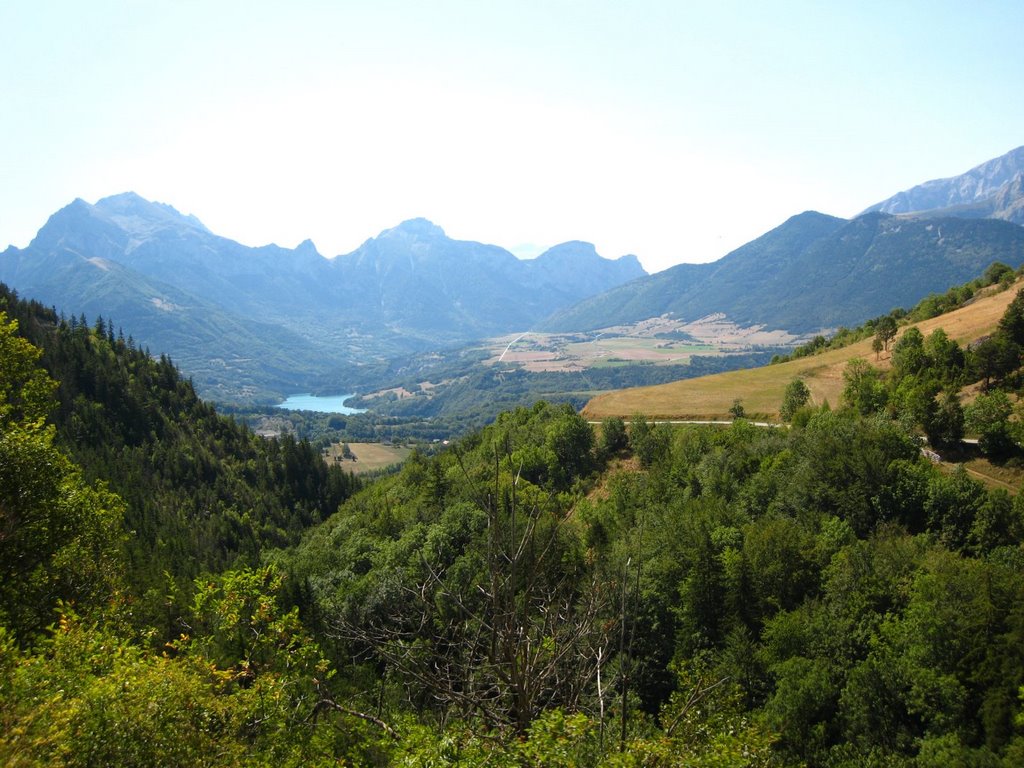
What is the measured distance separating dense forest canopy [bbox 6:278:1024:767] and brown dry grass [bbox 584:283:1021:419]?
645 cm

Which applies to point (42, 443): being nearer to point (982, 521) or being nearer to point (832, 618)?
point (832, 618)

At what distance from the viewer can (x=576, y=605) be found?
1520cm

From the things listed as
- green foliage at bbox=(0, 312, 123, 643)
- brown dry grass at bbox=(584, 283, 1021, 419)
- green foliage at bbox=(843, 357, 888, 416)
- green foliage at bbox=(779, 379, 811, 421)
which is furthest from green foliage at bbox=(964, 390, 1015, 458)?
green foliage at bbox=(0, 312, 123, 643)

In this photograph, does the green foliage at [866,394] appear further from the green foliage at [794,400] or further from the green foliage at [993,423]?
the green foliage at [993,423]

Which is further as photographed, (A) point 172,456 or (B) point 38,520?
(A) point 172,456

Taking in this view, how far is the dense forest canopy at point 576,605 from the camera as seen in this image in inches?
449

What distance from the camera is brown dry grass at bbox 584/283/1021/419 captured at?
265 ft

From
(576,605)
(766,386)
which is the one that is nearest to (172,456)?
(766,386)

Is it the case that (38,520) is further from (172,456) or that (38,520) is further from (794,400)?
(172,456)

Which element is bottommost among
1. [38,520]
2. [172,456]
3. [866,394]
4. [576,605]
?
[172,456]

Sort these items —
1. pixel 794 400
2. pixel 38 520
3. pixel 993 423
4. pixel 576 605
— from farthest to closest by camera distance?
1. pixel 794 400
2. pixel 993 423
3. pixel 38 520
4. pixel 576 605

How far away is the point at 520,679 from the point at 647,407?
9096 cm

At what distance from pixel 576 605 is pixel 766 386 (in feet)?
296

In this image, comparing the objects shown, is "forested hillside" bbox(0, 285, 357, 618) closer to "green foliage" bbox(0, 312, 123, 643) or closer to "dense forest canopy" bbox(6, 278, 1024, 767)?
"dense forest canopy" bbox(6, 278, 1024, 767)
